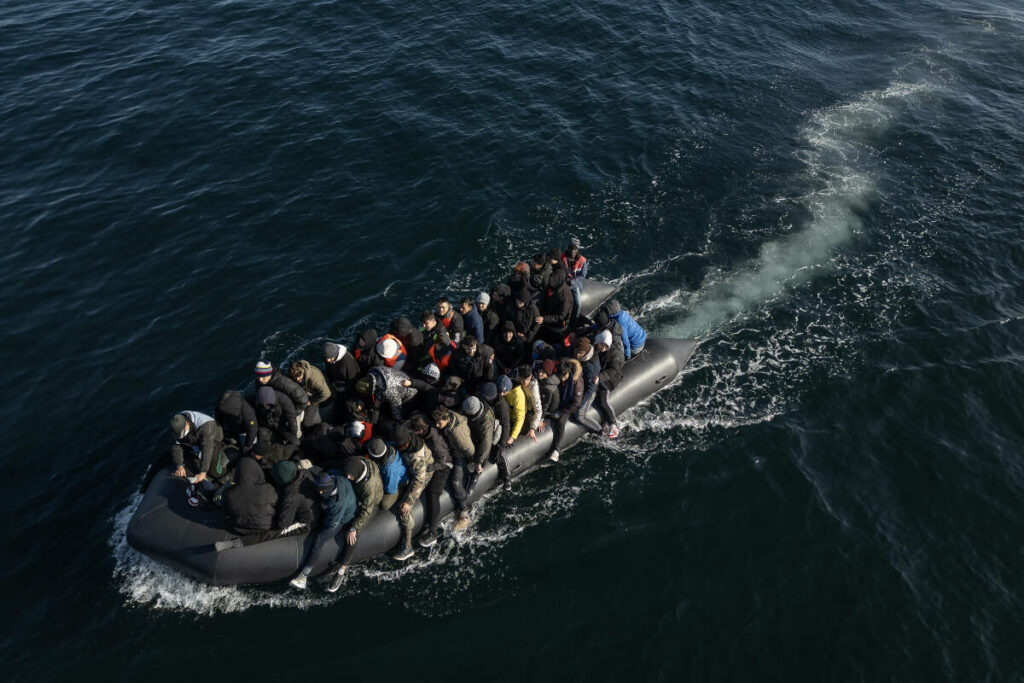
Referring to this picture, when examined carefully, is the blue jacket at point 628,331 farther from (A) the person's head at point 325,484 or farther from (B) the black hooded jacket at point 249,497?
(B) the black hooded jacket at point 249,497

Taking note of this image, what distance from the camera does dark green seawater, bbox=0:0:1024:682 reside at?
34.9ft

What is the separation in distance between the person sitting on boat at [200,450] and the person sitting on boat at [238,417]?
0.68ft

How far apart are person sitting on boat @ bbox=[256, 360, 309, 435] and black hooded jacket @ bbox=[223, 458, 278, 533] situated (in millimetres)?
1411

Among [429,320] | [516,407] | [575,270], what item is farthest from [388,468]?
[575,270]

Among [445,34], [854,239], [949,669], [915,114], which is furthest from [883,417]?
[445,34]

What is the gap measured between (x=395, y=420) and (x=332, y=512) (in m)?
2.11

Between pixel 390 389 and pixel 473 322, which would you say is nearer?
pixel 390 389

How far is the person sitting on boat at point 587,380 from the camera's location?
11.9 meters

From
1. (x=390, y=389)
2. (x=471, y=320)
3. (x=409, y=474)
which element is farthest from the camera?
(x=471, y=320)

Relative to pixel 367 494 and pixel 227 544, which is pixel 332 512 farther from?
pixel 227 544

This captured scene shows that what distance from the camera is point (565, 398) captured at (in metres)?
12.5

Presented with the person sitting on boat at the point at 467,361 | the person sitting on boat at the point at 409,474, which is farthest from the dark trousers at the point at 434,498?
the person sitting on boat at the point at 467,361

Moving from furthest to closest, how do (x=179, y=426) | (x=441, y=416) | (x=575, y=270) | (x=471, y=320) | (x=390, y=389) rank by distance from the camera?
(x=575, y=270) < (x=471, y=320) < (x=390, y=389) < (x=441, y=416) < (x=179, y=426)

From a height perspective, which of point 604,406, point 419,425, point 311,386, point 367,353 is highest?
point 367,353
